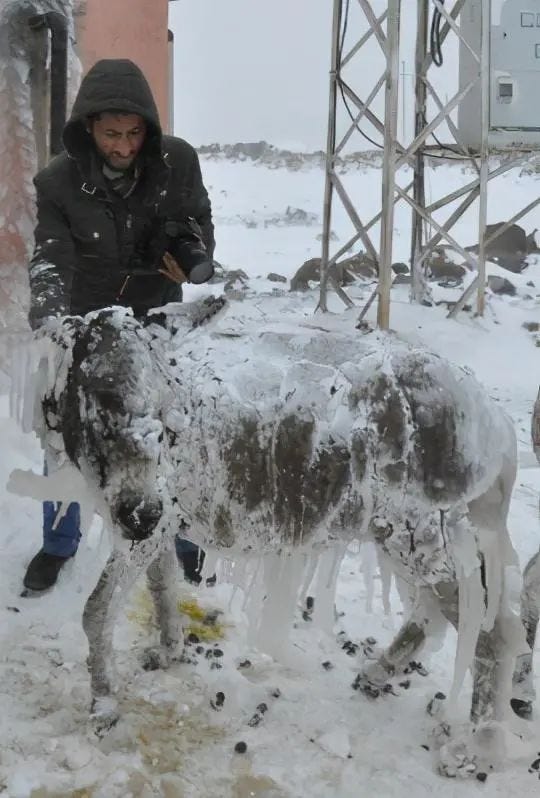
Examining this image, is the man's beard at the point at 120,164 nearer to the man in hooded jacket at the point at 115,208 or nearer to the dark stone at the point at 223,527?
the man in hooded jacket at the point at 115,208

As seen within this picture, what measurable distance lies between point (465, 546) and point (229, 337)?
3.28 ft

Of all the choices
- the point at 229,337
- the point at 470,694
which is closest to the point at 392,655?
the point at 470,694

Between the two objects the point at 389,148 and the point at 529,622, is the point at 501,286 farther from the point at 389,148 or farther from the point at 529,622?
the point at 529,622

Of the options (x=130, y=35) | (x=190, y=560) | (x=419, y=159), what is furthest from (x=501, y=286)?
(x=190, y=560)

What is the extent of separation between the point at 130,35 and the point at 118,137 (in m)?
3.49

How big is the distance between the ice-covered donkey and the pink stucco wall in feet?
12.3

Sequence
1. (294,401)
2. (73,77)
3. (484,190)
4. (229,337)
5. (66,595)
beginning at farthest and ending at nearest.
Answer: (484,190), (73,77), (66,595), (229,337), (294,401)

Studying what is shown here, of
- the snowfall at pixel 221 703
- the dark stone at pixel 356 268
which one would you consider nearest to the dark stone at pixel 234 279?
the dark stone at pixel 356 268

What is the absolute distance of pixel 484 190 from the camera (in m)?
7.45

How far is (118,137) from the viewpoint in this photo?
284 centimetres

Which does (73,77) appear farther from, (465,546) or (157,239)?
(465,546)

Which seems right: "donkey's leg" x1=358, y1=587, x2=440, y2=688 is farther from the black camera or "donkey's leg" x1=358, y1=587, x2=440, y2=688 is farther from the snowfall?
the black camera

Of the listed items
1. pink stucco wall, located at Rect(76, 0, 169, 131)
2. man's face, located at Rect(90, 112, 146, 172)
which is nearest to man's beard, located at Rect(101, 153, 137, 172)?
man's face, located at Rect(90, 112, 146, 172)

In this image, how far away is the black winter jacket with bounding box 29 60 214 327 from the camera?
2.77m
